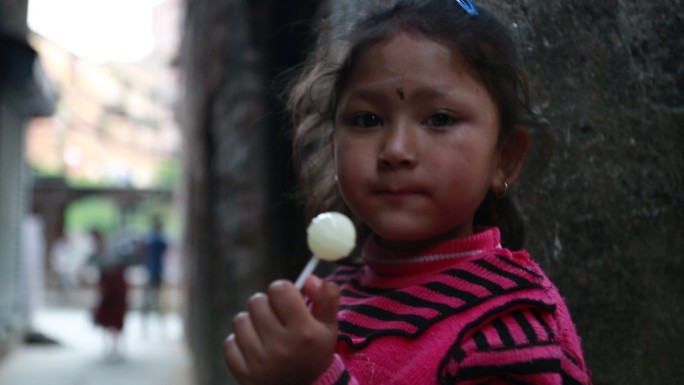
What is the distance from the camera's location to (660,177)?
1664mm

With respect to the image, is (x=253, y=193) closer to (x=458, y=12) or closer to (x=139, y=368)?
(x=458, y=12)

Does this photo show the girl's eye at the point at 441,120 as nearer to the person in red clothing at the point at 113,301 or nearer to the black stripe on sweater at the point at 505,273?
the black stripe on sweater at the point at 505,273

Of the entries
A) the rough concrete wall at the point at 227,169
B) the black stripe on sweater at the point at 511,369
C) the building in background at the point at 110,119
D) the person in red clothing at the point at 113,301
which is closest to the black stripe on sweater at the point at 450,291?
the black stripe on sweater at the point at 511,369

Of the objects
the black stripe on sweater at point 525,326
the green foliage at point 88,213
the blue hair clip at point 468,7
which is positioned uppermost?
the blue hair clip at point 468,7

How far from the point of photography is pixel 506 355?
3.46 feet

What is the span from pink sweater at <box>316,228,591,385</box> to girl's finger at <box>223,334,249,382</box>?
0.33 ft

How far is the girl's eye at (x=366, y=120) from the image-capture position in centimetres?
123

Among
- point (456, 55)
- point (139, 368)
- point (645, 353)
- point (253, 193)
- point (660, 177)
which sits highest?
point (456, 55)

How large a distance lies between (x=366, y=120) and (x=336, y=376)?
0.39 m

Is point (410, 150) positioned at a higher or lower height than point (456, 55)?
lower

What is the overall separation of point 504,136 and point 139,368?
9.27 metres

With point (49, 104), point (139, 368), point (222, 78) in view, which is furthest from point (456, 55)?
point (49, 104)

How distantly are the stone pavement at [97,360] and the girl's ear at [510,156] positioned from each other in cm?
785

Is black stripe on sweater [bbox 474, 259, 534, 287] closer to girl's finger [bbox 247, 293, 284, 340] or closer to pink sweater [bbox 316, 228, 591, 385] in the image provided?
pink sweater [bbox 316, 228, 591, 385]
